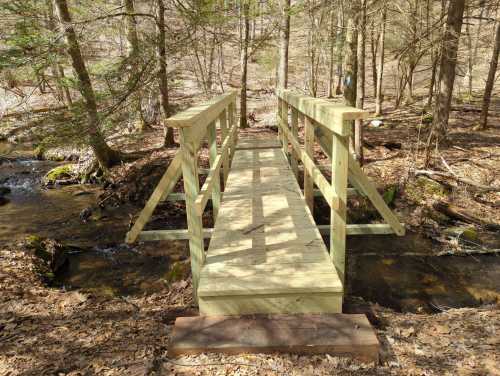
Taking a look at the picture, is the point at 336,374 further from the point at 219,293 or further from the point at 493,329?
the point at 493,329

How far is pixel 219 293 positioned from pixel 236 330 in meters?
0.34

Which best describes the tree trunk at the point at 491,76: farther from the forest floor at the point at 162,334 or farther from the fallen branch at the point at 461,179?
the forest floor at the point at 162,334

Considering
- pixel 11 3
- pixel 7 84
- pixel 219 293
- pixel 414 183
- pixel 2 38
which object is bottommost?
pixel 414 183

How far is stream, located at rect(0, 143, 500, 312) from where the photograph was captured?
552 centimetres

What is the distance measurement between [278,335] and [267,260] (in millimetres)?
905

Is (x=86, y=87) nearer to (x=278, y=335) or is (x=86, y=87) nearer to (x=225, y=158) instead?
(x=225, y=158)

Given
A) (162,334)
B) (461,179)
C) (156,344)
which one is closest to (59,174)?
(162,334)

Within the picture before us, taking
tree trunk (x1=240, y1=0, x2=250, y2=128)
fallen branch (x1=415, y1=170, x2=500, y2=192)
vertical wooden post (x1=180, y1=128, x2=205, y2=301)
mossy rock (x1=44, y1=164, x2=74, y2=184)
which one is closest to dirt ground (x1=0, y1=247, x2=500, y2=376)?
vertical wooden post (x1=180, y1=128, x2=205, y2=301)

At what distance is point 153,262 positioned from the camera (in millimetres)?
6480

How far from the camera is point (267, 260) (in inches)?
143

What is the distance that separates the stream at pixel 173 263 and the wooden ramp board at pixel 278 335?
2649 mm

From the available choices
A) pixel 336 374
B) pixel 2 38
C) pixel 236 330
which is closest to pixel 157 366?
pixel 236 330

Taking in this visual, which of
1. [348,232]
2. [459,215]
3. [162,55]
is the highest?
[162,55]

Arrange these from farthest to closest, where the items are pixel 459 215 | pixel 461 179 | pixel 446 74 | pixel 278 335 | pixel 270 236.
Answer: 1. pixel 446 74
2. pixel 461 179
3. pixel 459 215
4. pixel 270 236
5. pixel 278 335
